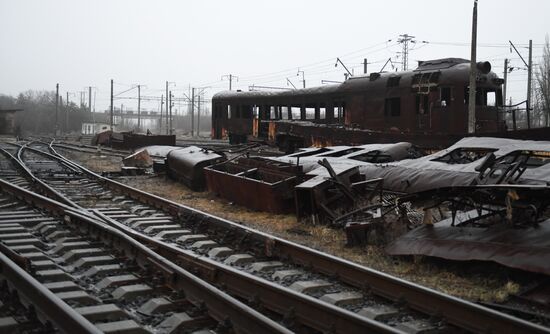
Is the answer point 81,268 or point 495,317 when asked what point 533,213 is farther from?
point 81,268

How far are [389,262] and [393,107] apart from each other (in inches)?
559

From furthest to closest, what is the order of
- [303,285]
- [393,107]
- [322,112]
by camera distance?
[322,112], [393,107], [303,285]

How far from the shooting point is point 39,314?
4.12 metres

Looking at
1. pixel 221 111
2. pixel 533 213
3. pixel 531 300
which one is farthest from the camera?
pixel 221 111

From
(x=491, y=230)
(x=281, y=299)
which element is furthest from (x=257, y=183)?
(x=281, y=299)

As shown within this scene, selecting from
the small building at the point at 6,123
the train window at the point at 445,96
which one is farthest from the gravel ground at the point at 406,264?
the small building at the point at 6,123

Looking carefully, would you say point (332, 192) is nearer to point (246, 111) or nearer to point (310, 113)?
point (310, 113)

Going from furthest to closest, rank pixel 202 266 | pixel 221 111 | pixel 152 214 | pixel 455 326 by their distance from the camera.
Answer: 1. pixel 221 111
2. pixel 152 214
3. pixel 202 266
4. pixel 455 326

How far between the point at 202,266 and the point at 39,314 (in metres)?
1.78

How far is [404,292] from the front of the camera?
4852 millimetres

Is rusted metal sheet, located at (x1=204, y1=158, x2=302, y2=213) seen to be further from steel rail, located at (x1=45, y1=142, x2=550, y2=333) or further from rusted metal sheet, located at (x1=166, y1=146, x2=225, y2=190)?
steel rail, located at (x1=45, y1=142, x2=550, y2=333)

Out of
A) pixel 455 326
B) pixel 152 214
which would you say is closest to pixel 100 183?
pixel 152 214

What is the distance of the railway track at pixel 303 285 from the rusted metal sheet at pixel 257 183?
1781mm

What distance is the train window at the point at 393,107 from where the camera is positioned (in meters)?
19.7
